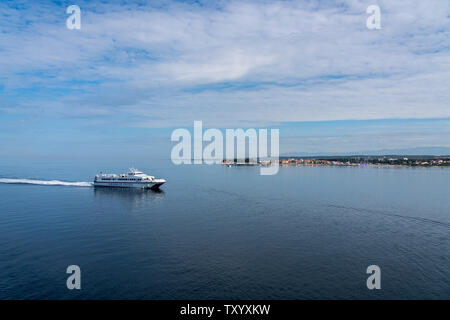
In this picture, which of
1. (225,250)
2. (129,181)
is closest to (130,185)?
(129,181)

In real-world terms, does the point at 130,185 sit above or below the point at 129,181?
below

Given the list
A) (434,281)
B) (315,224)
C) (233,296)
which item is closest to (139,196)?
(315,224)

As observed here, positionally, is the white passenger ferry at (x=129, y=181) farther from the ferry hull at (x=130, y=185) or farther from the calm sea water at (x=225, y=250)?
the calm sea water at (x=225, y=250)

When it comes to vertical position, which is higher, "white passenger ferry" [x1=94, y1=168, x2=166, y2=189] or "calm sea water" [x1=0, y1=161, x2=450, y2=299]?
"white passenger ferry" [x1=94, y1=168, x2=166, y2=189]

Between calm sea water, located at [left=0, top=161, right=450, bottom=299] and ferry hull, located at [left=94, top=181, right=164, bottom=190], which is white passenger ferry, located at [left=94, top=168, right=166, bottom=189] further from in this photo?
calm sea water, located at [left=0, top=161, right=450, bottom=299]

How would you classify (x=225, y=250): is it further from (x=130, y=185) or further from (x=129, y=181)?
(x=129, y=181)

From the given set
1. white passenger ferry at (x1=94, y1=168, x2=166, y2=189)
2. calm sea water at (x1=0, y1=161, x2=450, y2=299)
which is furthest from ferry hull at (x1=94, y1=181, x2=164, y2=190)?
calm sea water at (x1=0, y1=161, x2=450, y2=299)

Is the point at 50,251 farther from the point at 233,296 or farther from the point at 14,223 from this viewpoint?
the point at 233,296

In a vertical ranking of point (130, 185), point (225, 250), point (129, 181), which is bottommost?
point (225, 250)
